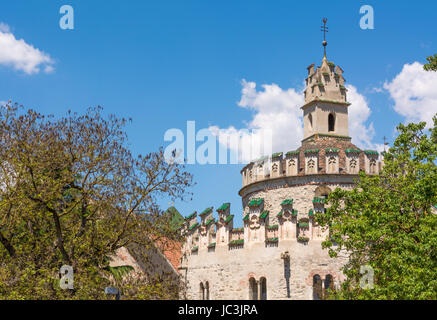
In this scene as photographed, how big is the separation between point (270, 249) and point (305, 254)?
1735mm

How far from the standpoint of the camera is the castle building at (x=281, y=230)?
26.0 metres

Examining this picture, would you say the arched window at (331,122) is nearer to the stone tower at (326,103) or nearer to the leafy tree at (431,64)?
the stone tower at (326,103)

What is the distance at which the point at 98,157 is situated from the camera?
63.7 feet

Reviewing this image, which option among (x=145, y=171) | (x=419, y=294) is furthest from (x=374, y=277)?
(x=145, y=171)

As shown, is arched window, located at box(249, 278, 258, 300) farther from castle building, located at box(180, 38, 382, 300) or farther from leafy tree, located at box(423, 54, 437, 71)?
leafy tree, located at box(423, 54, 437, 71)

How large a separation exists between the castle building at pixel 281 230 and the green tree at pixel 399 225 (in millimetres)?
5645

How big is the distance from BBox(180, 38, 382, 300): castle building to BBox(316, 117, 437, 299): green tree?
18.5ft

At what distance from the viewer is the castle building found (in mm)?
25953

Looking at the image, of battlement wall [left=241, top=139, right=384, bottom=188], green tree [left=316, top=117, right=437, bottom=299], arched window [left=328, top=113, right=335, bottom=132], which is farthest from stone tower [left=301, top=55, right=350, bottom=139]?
green tree [left=316, top=117, right=437, bottom=299]

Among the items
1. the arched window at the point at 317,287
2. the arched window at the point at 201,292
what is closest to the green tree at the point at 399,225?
the arched window at the point at 317,287

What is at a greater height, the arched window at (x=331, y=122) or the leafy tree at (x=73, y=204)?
A: the arched window at (x=331, y=122)

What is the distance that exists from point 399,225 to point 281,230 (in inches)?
347
